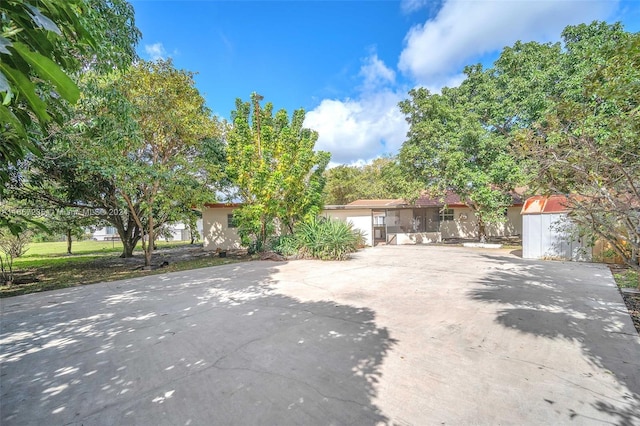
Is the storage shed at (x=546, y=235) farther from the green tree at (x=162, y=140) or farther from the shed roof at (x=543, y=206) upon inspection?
the green tree at (x=162, y=140)

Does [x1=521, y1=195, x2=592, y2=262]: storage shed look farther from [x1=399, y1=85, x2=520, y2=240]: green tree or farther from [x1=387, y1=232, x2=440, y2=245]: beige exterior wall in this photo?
[x1=387, y1=232, x2=440, y2=245]: beige exterior wall

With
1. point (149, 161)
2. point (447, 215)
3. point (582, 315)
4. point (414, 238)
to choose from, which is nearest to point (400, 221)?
point (414, 238)

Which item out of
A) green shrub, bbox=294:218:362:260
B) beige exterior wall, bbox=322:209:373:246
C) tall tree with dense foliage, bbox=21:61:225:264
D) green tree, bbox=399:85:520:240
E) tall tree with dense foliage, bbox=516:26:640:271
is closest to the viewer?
tall tree with dense foliage, bbox=516:26:640:271

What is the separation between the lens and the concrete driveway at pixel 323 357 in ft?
7.80

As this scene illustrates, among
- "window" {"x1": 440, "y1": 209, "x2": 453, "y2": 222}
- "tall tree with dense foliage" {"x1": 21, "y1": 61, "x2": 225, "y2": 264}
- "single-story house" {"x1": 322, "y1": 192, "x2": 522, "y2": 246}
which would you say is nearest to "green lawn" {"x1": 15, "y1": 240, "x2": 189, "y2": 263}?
"tall tree with dense foliage" {"x1": 21, "y1": 61, "x2": 225, "y2": 264}

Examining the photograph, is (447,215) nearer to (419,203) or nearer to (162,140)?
(419,203)

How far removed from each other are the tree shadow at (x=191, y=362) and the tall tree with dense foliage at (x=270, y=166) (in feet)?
20.6

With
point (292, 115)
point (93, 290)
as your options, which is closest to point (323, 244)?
point (292, 115)

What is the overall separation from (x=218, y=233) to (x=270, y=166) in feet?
21.7

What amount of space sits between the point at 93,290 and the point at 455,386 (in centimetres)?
817

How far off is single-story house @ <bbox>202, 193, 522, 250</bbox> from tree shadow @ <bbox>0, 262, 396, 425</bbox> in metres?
10.7

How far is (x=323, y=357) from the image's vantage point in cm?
327

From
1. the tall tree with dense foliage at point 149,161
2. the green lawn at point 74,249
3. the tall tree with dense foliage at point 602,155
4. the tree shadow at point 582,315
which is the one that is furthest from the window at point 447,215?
the green lawn at point 74,249

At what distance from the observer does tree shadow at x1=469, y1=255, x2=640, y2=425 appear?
2762 mm
